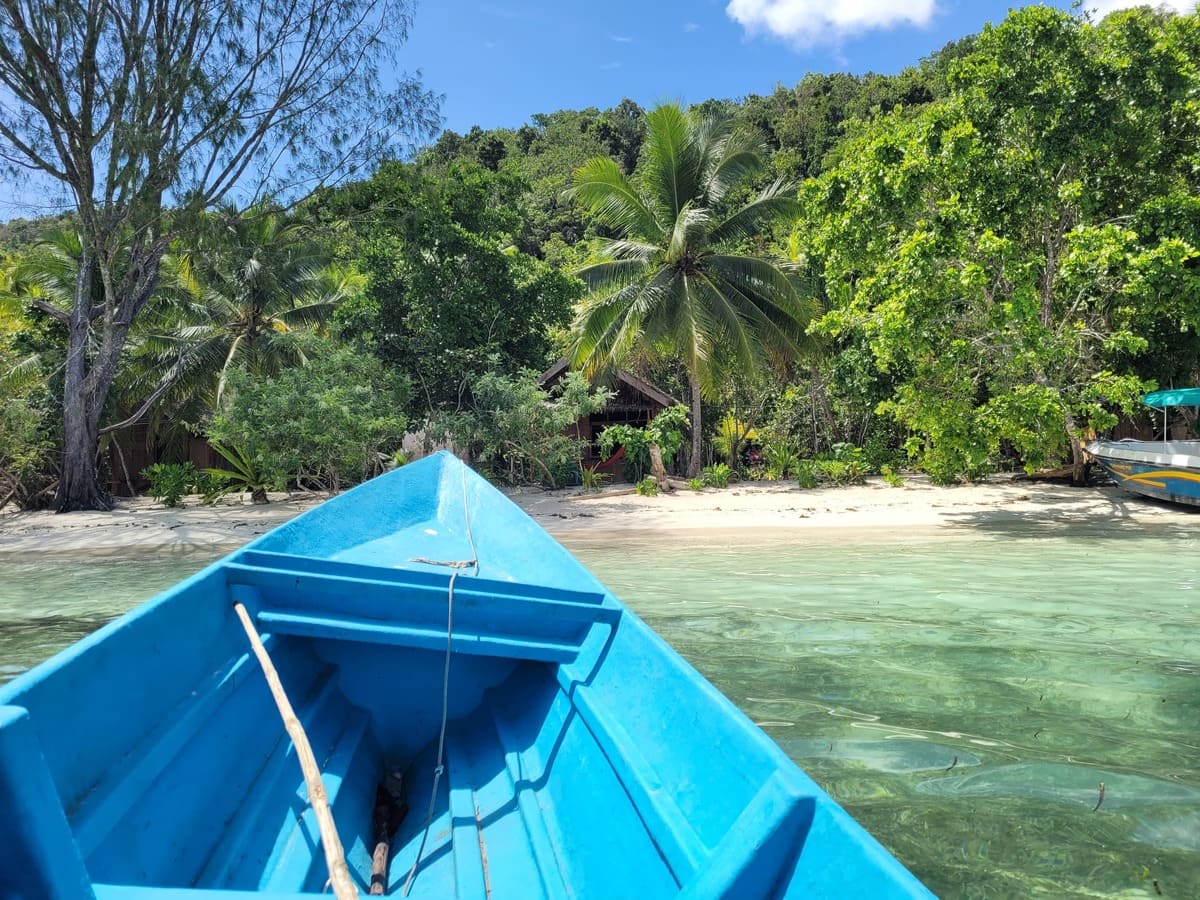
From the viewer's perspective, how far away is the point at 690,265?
16844mm

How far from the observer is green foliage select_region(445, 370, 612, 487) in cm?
1444

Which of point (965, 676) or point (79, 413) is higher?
point (79, 413)

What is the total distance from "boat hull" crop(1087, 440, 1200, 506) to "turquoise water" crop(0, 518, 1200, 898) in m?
2.28

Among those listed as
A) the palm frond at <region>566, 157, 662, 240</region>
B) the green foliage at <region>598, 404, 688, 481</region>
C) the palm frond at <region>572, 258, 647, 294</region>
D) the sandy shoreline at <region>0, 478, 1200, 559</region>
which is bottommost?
the sandy shoreline at <region>0, 478, 1200, 559</region>

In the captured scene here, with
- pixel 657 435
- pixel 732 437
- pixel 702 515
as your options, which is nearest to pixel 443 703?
pixel 702 515

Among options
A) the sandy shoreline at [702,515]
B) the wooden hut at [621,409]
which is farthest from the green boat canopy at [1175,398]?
the wooden hut at [621,409]

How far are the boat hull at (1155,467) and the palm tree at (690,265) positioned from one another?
6224 mm

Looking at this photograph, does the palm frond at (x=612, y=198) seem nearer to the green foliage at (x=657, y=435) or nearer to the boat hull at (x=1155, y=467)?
the green foliage at (x=657, y=435)

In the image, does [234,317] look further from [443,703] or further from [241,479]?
[443,703]

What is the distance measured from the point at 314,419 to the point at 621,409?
894cm

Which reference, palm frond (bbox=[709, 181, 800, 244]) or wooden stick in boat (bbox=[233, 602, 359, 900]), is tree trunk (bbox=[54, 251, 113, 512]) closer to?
palm frond (bbox=[709, 181, 800, 244])

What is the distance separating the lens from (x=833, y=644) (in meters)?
5.22

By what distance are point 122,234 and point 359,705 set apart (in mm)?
15096

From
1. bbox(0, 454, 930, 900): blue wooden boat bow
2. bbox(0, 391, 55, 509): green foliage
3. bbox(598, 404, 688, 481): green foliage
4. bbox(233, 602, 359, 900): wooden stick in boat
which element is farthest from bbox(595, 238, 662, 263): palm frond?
bbox(233, 602, 359, 900): wooden stick in boat
